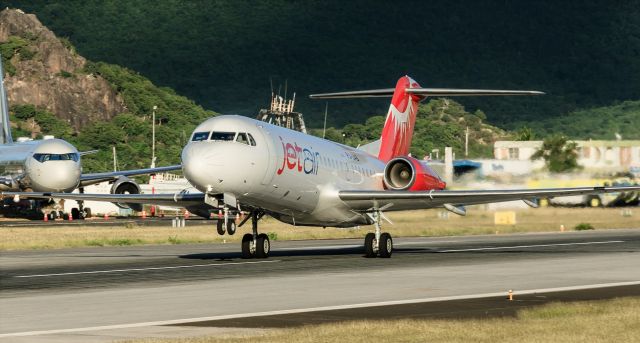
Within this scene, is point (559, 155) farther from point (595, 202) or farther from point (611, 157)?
point (595, 202)

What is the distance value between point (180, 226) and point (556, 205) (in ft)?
79.9

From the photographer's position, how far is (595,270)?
98.2 feet

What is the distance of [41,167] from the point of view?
7162 cm

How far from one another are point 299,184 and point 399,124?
386 inches

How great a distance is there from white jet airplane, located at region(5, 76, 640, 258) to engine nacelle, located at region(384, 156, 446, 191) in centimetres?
3

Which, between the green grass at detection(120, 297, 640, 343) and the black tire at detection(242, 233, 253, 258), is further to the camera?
the black tire at detection(242, 233, 253, 258)

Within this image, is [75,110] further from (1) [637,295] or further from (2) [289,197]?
(1) [637,295]

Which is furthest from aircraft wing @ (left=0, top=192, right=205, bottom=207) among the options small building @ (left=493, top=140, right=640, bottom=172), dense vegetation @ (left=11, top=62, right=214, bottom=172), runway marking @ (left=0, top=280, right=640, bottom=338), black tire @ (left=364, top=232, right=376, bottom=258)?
dense vegetation @ (left=11, top=62, right=214, bottom=172)

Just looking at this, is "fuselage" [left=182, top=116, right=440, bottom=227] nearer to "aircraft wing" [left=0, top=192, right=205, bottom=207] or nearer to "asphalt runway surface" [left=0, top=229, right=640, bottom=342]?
"asphalt runway surface" [left=0, top=229, right=640, bottom=342]

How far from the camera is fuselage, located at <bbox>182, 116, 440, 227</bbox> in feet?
101

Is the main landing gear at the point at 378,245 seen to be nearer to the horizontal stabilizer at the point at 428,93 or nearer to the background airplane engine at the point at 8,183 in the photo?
the horizontal stabilizer at the point at 428,93

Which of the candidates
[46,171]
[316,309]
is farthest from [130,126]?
[316,309]

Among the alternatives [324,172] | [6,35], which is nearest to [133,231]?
[324,172]

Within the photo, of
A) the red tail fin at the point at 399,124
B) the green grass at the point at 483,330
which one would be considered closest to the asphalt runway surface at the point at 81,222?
the red tail fin at the point at 399,124
